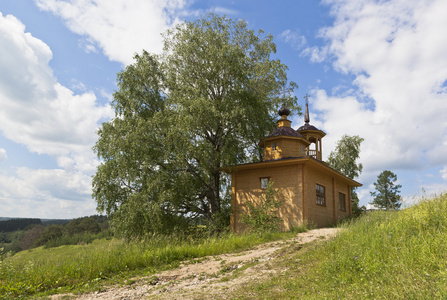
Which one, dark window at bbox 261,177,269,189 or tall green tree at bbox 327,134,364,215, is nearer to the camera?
dark window at bbox 261,177,269,189

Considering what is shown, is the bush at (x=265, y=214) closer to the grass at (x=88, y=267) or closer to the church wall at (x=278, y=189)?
the church wall at (x=278, y=189)

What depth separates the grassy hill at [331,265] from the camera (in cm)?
536

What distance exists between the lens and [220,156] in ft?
59.0

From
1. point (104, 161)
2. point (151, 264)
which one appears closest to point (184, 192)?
point (104, 161)

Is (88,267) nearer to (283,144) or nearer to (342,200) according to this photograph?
(283,144)

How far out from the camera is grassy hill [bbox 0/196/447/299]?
5.36 m

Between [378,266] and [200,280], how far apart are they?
4.25 meters

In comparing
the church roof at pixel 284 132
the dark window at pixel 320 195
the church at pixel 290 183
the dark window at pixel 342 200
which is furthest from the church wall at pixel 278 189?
the dark window at pixel 342 200

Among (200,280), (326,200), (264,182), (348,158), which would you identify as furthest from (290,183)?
(348,158)

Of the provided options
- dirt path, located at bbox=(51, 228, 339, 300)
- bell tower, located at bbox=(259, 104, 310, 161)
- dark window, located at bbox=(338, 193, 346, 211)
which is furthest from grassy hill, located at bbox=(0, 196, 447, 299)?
dark window, located at bbox=(338, 193, 346, 211)

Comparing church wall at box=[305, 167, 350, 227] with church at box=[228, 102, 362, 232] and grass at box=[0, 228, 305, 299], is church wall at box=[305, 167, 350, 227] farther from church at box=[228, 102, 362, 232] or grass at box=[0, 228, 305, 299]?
grass at box=[0, 228, 305, 299]

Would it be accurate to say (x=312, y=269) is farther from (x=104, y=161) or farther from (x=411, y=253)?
(x=104, y=161)

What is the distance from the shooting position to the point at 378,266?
6066mm

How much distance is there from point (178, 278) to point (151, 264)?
2.03 meters
